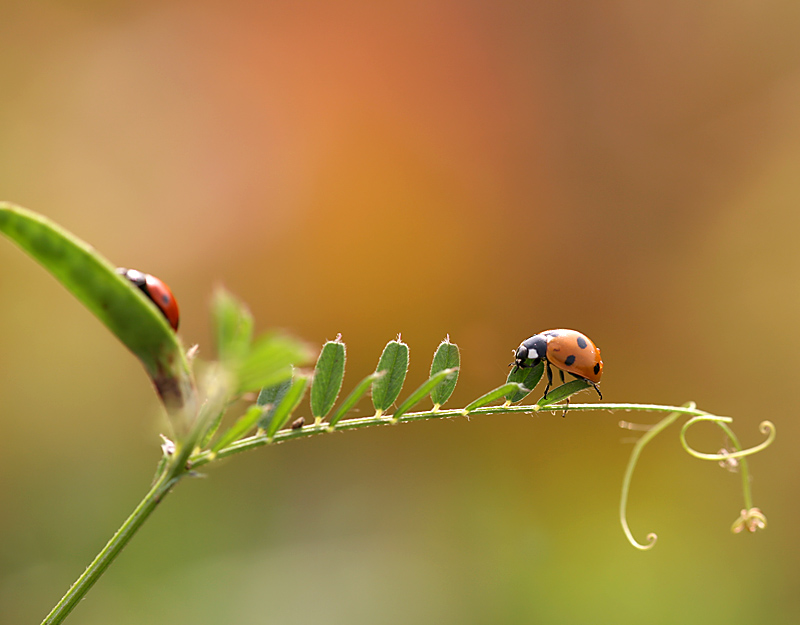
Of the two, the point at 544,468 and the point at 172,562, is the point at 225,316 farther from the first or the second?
the point at 544,468

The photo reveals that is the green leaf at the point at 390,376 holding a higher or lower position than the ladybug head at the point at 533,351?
lower

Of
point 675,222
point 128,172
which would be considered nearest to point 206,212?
point 128,172

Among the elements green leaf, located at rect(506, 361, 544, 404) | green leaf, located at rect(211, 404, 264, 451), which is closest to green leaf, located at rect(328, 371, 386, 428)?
green leaf, located at rect(211, 404, 264, 451)

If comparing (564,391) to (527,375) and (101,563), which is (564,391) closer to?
(527,375)

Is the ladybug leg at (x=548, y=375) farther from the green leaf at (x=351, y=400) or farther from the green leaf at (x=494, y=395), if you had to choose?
the green leaf at (x=351, y=400)

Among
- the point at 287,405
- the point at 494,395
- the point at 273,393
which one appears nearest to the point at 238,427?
the point at 287,405

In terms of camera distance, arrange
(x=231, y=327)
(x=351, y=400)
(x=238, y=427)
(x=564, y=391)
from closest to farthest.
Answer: (x=231, y=327), (x=238, y=427), (x=351, y=400), (x=564, y=391)

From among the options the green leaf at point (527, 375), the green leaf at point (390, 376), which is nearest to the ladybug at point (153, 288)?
the green leaf at point (390, 376)
